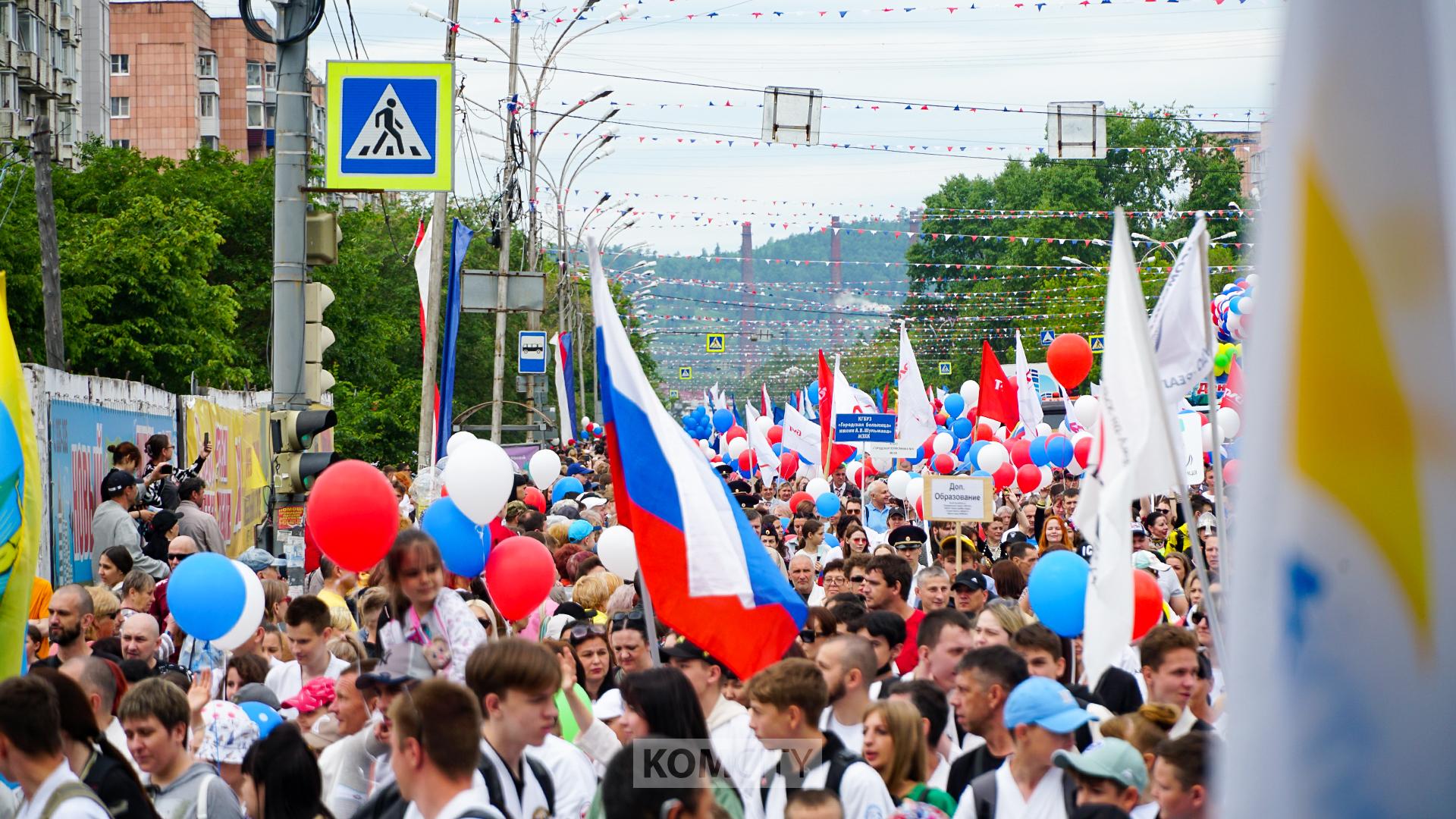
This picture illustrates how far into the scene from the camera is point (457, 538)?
8492 millimetres

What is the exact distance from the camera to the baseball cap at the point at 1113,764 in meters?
4.73

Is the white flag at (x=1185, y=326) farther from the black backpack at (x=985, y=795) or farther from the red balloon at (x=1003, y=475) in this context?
the red balloon at (x=1003, y=475)

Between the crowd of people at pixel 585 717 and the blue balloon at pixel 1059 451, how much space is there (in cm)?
1238

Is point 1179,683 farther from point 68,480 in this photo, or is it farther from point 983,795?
point 68,480

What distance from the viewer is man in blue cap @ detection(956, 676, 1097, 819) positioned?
503 cm

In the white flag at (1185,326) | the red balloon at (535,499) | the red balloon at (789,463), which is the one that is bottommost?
the red balloon at (789,463)

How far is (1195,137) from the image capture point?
85000 mm

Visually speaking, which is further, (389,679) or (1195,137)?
(1195,137)

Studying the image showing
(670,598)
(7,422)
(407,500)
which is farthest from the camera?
(407,500)

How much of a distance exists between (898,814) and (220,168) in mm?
55085

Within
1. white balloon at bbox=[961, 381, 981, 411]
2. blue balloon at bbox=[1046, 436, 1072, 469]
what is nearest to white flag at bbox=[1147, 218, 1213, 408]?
blue balloon at bbox=[1046, 436, 1072, 469]

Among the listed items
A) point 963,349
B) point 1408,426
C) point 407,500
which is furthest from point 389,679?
point 963,349

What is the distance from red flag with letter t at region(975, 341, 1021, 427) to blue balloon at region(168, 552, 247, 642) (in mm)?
17552

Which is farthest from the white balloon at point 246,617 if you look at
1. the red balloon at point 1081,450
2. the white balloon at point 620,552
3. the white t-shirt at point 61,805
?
the red balloon at point 1081,450
